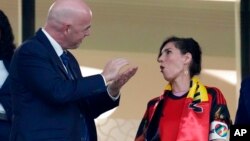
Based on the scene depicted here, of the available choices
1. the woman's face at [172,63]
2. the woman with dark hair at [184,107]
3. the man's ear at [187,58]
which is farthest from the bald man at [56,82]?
the man's ear at [187,58]

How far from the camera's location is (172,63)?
4844 millimetres

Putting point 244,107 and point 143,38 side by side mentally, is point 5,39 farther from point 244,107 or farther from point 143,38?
point 143,38

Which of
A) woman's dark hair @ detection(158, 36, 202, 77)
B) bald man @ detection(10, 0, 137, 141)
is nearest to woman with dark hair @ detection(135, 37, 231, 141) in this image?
woman's dark hair @ detection(158, 36, 202, 77)

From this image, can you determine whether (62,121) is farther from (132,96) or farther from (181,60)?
(132,96)

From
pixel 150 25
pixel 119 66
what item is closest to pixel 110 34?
pixel 150 25

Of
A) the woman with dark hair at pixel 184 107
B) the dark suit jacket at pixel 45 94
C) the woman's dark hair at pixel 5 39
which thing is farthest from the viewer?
the woman's dark hair at pixel 5 39

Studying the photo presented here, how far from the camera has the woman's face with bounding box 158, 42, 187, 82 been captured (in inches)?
189

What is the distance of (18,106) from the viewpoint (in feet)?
Answer: 12.9

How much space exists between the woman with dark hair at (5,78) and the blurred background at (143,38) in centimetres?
126

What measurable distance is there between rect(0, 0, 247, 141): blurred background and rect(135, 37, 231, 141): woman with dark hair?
1136mm

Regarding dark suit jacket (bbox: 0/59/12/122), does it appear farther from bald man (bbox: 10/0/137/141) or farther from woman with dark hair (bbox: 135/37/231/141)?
woman with dark hair (bbox: 135/37/231/141)

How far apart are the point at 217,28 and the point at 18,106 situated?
101 inches

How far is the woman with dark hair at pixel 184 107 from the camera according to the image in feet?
15.0

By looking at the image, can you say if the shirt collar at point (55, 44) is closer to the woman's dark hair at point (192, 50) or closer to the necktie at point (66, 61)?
the necktie at point (66, 61)
